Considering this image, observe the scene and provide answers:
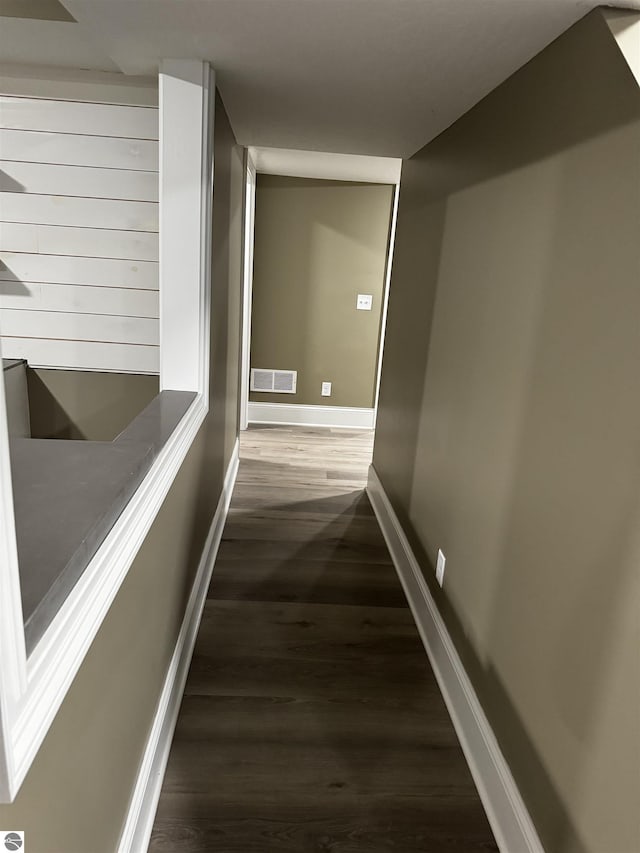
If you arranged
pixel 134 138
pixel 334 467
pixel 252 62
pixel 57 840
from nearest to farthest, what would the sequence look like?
1. pixel 57 840
2. pixel 252 62
3. pixel 134 138
4. pixel 334 467

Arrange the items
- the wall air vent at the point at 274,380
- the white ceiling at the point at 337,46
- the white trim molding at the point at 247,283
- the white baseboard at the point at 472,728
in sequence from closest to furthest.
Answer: the white ceiling at the point at 337,46
the white baseboard at the point at 472,728
the white trim molding at the point at 247,283
the wall air vent at the point at 274,380

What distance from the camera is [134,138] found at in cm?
241

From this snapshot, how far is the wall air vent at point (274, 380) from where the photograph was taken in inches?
199

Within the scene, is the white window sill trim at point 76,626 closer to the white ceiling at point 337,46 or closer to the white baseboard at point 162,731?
the white baseboard at point 162,731

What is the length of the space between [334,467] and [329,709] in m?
2.40

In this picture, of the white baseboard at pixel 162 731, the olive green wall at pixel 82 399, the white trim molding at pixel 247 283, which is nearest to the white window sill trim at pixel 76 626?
the white baseboard at pixel 162 731

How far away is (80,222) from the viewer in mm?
2482

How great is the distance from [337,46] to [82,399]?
1.87 meters

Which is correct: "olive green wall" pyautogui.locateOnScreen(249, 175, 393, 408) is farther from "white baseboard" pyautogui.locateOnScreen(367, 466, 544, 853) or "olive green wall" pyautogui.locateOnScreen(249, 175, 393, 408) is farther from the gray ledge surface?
the gray ledge surface

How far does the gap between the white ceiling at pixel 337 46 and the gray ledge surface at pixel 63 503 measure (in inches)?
42.4

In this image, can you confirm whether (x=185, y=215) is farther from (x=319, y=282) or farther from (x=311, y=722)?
(x=319, y=282)

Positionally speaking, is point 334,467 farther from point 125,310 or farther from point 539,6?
point 539,6

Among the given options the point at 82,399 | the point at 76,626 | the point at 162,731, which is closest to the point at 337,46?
the point at 76,626

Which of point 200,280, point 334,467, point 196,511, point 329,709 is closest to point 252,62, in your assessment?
point 200,280
